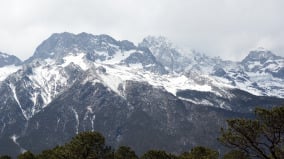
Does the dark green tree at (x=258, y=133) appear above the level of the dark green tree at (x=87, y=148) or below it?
above

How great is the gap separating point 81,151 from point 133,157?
20.6m

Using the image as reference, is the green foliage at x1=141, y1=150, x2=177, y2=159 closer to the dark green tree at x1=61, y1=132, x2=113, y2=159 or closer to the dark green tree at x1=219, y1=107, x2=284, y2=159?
the dark green tree at x1=61, y1=132, x2=113, y2=159

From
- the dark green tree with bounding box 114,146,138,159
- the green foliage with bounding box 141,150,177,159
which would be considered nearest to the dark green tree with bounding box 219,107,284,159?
the green foliage with bounding box 141,150,177,159

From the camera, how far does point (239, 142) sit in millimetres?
72125

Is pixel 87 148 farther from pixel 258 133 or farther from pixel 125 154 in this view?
pixel 258 133

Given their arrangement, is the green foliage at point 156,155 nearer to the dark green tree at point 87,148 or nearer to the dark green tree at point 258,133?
the dark green tree at point 87,148

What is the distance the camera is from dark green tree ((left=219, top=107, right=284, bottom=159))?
226ft

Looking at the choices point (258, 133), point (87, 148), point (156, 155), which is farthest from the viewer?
point (156, 155)

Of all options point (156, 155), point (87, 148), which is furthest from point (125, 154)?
point (87, 148)

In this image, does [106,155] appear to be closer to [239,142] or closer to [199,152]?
[199,152]

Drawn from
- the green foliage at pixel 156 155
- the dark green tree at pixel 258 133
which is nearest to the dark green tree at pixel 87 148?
the green foliage at pixel 156 155

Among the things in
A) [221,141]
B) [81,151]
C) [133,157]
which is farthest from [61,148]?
[221,141]

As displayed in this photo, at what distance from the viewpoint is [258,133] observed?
7069 cm

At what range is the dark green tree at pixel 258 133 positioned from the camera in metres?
68.8
